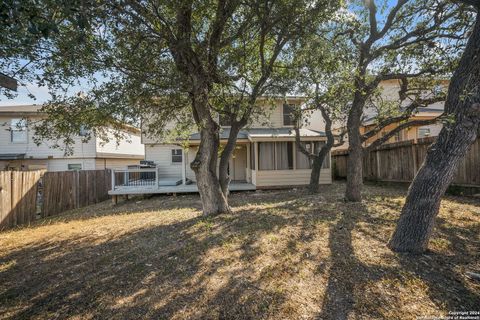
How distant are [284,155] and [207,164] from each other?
298 inches

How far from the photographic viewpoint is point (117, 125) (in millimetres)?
6531

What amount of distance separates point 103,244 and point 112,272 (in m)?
1.74

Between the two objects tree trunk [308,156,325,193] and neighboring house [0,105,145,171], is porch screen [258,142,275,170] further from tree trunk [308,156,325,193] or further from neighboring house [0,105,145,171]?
neighboring house [0,105,145,171]

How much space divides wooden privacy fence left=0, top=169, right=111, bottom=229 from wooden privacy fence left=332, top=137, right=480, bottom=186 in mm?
14648

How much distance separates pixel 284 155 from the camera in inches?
514

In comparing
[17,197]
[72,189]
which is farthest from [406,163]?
[72,189]

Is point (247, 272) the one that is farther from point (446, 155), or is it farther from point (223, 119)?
point (223, 119)

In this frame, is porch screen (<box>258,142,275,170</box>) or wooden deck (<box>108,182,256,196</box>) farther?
porch screen (<box>258,142,275,170</box>)

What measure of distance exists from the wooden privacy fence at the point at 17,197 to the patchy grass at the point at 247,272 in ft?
9.67

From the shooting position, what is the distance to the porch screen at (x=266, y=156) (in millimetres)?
12836

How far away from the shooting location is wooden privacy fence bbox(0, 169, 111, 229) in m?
7.96

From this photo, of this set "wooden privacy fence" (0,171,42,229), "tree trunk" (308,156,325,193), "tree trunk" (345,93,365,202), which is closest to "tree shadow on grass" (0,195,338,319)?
"tree trunk" (345,93,365,202)

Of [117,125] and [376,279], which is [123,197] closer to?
[117,125]

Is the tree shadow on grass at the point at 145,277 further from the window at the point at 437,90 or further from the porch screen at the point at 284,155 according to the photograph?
the porch screen at the point at 284,155
